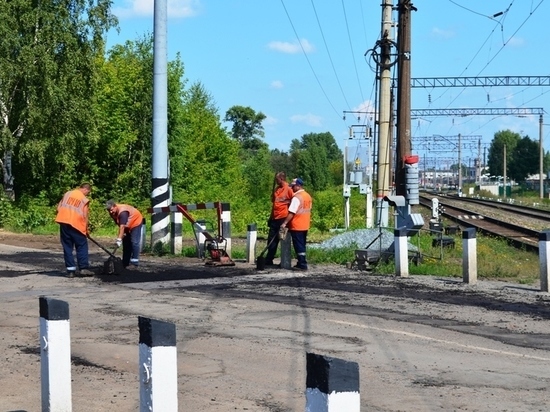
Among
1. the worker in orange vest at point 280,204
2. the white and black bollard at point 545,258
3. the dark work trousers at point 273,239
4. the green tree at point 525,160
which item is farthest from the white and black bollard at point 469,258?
the green tree at point 525,160

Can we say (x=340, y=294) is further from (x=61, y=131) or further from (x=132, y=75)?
(x=132, y=75)

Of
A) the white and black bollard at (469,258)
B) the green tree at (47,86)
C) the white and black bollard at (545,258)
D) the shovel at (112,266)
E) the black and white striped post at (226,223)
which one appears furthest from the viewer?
the green tree at (47,86)

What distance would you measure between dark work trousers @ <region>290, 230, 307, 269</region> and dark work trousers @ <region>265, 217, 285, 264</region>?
340mm

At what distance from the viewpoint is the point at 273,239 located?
17.3m

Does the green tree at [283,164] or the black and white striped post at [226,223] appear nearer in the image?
the black and white striped post at [226,223]

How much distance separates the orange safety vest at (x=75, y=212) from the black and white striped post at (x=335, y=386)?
12.6 m

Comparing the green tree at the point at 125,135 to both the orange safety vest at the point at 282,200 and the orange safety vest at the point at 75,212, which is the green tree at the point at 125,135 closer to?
the orange safety vest at the point at 282,200

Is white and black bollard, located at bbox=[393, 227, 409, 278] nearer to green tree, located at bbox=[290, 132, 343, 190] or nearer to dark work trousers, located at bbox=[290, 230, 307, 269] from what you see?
dark work trousers, located at bbox=[290, 230, 307, 269]

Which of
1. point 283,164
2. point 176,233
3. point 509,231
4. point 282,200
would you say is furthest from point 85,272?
point 283,164

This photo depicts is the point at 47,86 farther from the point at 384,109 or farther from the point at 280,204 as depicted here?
the point at 280,204

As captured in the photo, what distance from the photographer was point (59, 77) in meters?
38.9

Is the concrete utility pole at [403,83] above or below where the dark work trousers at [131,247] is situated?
above

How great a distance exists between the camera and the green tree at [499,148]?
169 metres

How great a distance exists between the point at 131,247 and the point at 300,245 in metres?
2.90
